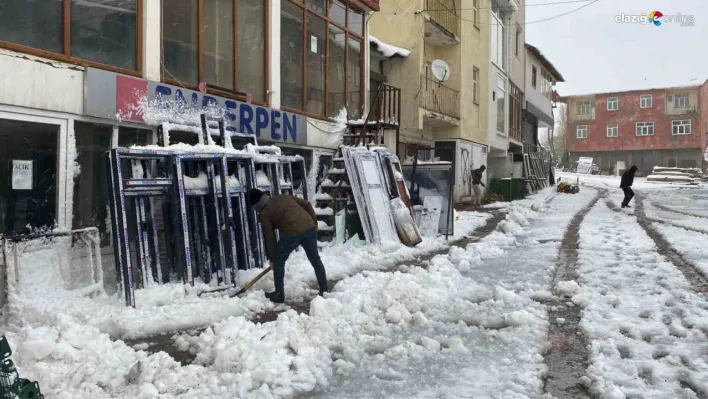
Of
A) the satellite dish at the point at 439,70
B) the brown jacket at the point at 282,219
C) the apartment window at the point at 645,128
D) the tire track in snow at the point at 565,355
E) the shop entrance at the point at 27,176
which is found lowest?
the tire track in snow at the point at 565,355

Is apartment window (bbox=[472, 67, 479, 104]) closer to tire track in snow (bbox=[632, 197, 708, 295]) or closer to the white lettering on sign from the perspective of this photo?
tire track in snow (bbox=[632, 197, 708, 295])

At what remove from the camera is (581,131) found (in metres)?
53.8

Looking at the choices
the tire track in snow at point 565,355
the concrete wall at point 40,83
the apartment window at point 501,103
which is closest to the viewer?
the tire track in snow at point 565,355

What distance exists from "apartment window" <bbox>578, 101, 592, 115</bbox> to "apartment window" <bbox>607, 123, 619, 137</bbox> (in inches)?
107

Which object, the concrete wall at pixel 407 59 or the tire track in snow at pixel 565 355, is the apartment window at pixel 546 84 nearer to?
the concrete wall at pixel 407 59

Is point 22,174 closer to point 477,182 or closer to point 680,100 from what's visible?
point 477,182

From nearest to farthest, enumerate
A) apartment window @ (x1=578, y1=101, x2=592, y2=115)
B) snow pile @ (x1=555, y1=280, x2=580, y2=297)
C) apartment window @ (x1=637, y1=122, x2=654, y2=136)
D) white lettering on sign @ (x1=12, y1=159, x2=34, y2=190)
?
1. white lettering on sign @ (x1=12, y1=159, x2=34, y2=190)
2. snow pile @ (x1=555, y1=280, x2=580, y2=297)
3. apartment window @ (x1=637, y1=122, x2=654, y2=136)
4. apartment window @ (x1=578, y1=101, x2=592, y2=115)

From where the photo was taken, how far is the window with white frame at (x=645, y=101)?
50688 millimetres

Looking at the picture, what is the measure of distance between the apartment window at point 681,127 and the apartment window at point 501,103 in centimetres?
3235

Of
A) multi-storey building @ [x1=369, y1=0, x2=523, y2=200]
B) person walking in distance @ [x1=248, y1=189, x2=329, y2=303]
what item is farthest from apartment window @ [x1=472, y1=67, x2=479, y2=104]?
person walking in distance @ [x1=248, y1=189, x2=329, y2=303]

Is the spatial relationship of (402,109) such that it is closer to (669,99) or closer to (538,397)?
(538,397)

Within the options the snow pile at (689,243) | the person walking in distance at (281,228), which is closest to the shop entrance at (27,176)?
the person walking in distance at (281,228)

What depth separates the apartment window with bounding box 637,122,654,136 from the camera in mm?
49934

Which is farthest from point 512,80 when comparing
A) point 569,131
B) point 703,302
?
point 569,131
